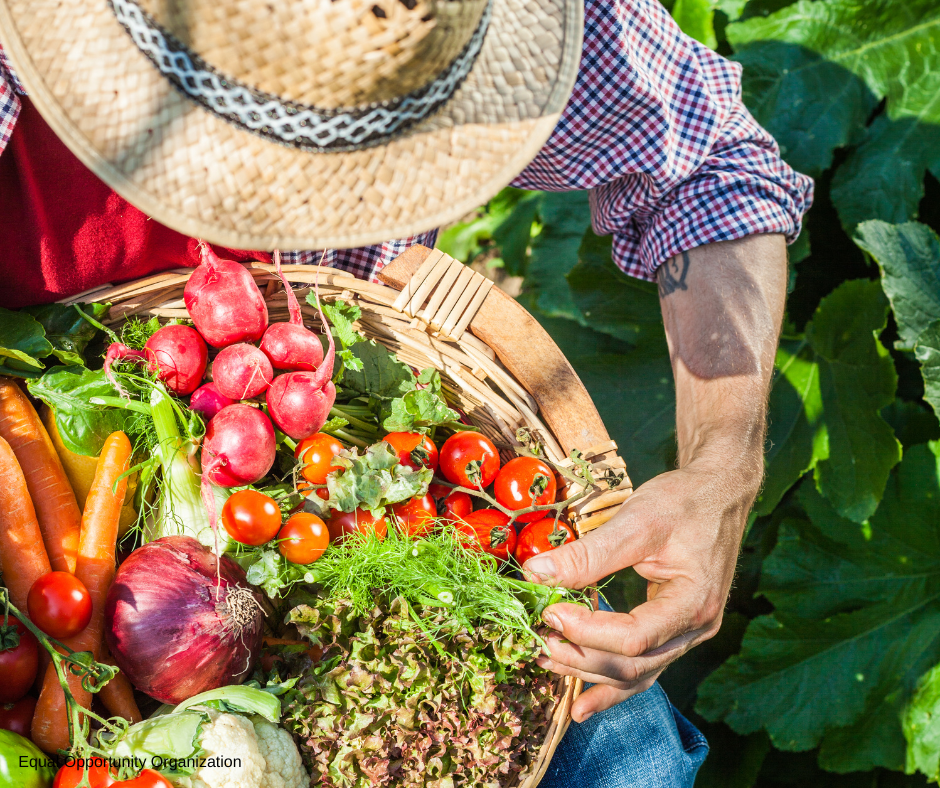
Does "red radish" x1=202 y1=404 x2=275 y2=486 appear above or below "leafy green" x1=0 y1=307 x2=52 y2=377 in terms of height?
below

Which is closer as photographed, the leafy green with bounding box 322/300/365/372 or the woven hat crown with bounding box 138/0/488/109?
the woven hat crown with bounding box 138/0/488/109

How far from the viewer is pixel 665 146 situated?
1.49 meters

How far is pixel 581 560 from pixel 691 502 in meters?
0.28

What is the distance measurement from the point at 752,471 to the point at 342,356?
0.92m

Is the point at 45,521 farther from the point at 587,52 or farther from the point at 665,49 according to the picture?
the point at 665,49

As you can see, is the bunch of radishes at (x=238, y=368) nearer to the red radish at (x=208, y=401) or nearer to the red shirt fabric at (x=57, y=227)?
the red radish at (x=208, y=401)

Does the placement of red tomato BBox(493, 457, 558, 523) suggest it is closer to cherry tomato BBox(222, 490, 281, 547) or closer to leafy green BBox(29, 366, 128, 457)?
cherry tomato BBox(222, 490, 281, 547)

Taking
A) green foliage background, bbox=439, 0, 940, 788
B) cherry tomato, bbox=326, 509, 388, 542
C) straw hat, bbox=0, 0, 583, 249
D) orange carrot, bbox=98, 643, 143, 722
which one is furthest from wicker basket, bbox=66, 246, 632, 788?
green foliage background, bbox=439, 0, 940, 788

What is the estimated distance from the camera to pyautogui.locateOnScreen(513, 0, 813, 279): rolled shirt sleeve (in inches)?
56.2

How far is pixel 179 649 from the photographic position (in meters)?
1.15

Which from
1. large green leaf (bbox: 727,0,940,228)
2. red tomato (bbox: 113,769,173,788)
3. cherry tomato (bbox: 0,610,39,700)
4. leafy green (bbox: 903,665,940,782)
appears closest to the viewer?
red tomato (bbox: 113,769,173,788)

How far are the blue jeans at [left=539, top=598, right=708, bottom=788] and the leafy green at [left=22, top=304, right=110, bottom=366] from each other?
138cm

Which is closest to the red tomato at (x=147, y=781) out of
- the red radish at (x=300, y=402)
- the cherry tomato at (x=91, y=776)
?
the cherry tomato at (x=91, y=776)

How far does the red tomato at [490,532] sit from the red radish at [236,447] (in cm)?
42
